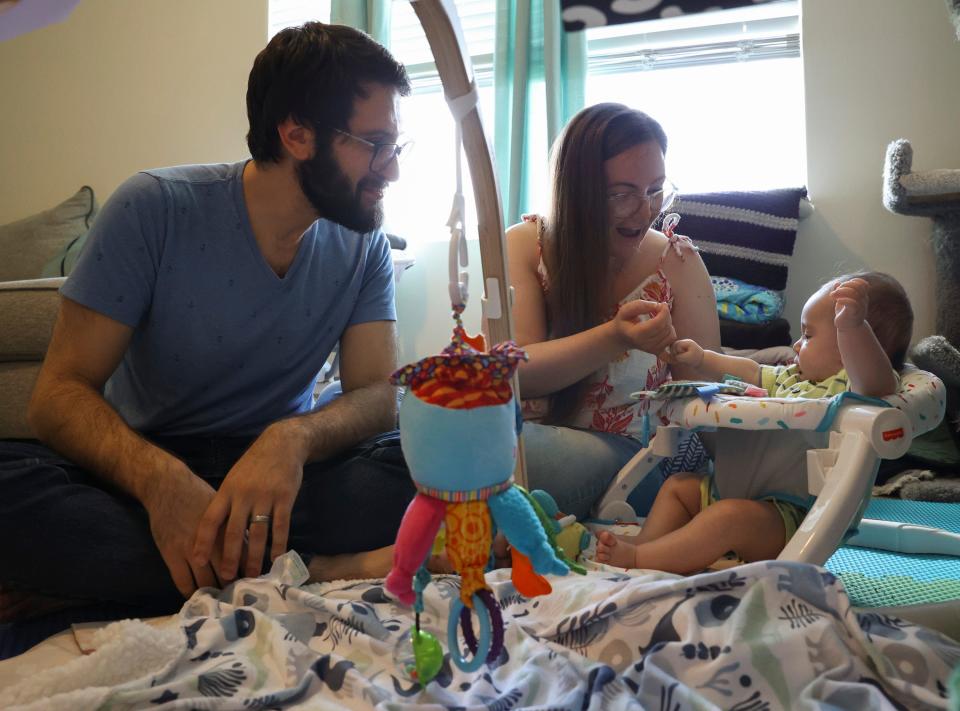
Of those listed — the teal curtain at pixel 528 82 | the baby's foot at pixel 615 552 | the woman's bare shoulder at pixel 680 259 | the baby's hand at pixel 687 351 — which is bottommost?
the baby's foot at pixel 615 552

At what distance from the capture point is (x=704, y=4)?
7.38ft

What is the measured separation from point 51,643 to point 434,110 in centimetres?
213

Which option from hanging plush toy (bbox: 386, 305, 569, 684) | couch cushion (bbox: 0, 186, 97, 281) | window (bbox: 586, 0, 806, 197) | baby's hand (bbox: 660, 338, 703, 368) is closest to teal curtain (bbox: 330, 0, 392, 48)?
window (bbox: 586, 0, 806, 197)

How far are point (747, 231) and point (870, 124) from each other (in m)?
0.44

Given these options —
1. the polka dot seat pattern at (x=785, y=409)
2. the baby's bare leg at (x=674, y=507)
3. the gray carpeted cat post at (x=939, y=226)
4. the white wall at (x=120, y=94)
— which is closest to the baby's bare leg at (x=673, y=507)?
the baby's bare leg at (x=674, y=507)

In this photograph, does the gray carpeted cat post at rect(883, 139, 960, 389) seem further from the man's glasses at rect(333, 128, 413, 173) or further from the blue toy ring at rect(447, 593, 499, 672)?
the blue toy ring at rect(447, 593, 499, 672)

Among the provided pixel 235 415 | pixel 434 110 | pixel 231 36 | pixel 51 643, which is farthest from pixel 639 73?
pixel 51 643

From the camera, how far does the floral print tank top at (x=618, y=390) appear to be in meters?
1.46

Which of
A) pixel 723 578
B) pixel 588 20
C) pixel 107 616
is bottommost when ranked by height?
pixel 107 616

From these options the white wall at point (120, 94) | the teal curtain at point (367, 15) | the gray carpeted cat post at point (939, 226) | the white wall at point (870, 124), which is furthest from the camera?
the white wall at point (120, 94)

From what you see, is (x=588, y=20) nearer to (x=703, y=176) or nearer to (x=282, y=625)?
(x=703, y=176)

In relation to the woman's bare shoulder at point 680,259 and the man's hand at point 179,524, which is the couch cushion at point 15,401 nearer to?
the man's hand at point 179,524

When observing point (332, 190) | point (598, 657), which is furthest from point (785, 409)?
point (332, 190)

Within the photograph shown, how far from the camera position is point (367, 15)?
261cm
